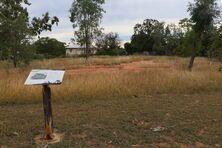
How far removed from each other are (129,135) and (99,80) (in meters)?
4.92

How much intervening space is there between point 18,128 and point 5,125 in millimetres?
368

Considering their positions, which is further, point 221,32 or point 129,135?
point 221,32

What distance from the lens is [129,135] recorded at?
651cm

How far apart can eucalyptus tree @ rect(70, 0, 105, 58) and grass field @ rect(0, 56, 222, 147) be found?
29.7m

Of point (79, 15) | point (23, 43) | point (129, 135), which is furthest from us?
point (79, 15)

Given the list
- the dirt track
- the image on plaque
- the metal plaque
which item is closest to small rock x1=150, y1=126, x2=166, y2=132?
the metal plaque

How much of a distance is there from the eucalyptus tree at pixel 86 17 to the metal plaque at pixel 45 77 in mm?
35691

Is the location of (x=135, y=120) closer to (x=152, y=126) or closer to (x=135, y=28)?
(x=152, y=126)

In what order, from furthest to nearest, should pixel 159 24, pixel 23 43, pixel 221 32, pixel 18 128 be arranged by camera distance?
pixel 159 24, pixel 23 43, pixel 221 32, pixel 18 128

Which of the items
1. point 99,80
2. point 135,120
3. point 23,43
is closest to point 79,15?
point 23,43

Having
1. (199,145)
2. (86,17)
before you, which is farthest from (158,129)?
(86,17)

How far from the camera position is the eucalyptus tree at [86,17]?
137ft

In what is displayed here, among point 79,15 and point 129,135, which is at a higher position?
point 79,15

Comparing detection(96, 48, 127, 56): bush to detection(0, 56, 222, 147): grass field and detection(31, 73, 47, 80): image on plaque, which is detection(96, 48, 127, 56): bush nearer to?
detection(0, 56, 222, 147): grass field
